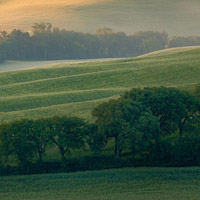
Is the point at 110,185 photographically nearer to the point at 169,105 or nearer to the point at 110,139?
the point at 110,139

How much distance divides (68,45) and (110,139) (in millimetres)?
88560

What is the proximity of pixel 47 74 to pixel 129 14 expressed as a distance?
101762 mm

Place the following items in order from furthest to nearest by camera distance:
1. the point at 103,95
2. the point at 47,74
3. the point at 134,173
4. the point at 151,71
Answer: the point at 47,74 → the point at 151,71 → the point at 103,95 → the point at 134,173

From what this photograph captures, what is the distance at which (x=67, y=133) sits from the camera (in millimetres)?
36844

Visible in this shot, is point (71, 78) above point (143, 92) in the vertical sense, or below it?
below

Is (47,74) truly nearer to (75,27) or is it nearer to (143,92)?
(143,92)

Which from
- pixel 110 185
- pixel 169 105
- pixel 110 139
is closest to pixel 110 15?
pixel 169 105

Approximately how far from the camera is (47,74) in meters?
76.0

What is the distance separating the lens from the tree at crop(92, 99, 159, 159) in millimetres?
35219

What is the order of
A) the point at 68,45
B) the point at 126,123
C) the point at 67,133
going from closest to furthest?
the point at 126,123 < the point at 67,133 < the point at 68,45

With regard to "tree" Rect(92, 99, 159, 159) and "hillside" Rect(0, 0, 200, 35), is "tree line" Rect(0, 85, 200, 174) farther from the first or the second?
"hillside" Rect(0, 0, 200, 35)

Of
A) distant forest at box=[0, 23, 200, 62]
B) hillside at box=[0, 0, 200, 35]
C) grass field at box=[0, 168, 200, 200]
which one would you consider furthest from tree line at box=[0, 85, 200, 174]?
hillside at box=[0, 0, 200, 35]

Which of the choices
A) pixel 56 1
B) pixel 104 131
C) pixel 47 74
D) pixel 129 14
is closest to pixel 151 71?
pixel 47 74

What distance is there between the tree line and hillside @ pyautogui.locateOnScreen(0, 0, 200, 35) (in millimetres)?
120063
